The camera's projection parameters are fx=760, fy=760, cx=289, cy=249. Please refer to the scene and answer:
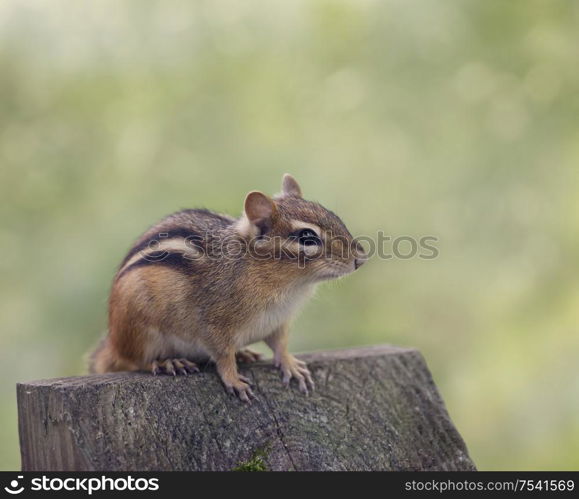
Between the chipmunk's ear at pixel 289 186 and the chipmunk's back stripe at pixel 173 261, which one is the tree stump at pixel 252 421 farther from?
the chipmunk's ear at pixel 289 186

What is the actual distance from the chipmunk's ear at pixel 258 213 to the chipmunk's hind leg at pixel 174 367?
28.6 inches

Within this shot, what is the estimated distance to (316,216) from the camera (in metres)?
3.76

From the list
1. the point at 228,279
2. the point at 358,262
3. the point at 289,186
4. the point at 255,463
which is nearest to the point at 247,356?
the point at 228,279

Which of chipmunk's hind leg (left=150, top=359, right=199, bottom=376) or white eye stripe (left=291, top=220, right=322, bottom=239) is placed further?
white eye stripe (left=291, top=220, right=322, bottom=239)

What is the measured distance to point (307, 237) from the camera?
374 cm

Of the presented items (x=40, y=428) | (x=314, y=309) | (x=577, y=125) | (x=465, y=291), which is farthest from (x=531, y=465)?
(x=40, y=428)

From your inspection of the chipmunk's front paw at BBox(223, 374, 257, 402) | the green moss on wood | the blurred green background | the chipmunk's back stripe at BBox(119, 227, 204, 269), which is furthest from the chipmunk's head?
the blurred green background

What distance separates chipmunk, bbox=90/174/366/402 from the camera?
3715mm

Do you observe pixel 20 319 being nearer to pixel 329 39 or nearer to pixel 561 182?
pixel 329 39

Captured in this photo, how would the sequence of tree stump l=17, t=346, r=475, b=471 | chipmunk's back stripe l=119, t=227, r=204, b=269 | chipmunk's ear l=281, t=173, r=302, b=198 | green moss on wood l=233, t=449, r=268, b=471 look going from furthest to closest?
1. chipmunk's ear l=281, t=173, r=302, b=198
2. chipmunk's back stripe l=119, t=227, r=204, b=269
3. green moss on wood l=233, t=449, r=268, b=471
4. tree stump l=17, t=346, r=475, b=471

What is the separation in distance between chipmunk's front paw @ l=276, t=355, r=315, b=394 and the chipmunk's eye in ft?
1.88

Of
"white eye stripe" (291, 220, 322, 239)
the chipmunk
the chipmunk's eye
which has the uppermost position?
"white eye stripe" (291, 220, 322, 239)

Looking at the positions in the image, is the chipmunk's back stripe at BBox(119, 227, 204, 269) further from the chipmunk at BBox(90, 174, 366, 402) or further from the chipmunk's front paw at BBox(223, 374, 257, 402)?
the chipmunk's front paw at BBox(223, 374, 257, 402)
